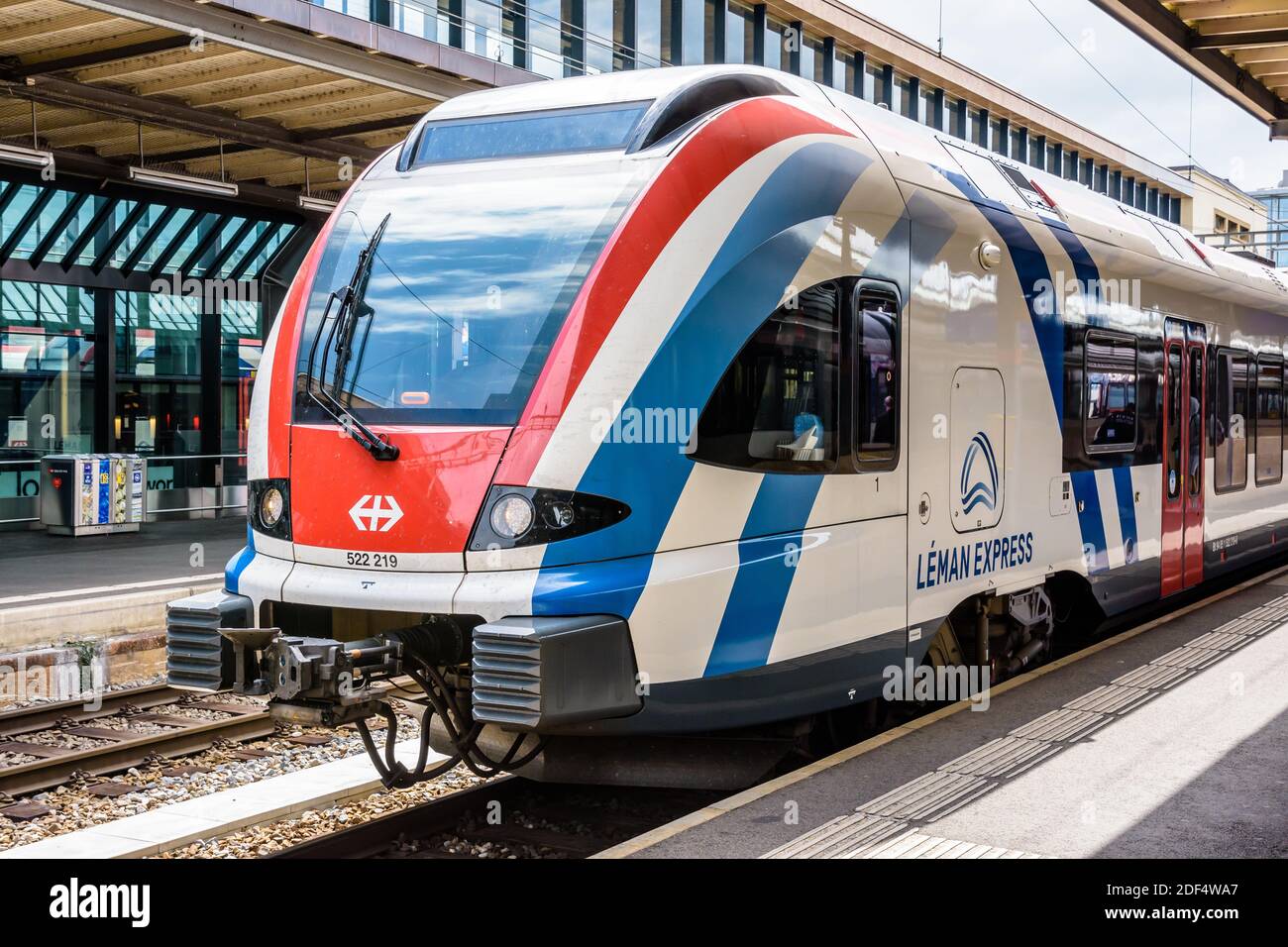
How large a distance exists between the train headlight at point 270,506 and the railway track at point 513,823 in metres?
1.41

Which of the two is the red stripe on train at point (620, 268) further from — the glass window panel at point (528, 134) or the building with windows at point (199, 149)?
the building with windows at point (199, 149)

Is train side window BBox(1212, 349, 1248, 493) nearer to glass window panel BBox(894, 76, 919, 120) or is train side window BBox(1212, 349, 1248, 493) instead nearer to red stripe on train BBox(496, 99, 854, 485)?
red stripe on train BBox(496, 99, 854, 485)

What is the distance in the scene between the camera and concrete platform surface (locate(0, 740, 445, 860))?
19.9 ft

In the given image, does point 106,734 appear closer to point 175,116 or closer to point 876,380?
point 876,380

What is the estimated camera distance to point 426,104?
14.1m

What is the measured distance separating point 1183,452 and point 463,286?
22.1 ft

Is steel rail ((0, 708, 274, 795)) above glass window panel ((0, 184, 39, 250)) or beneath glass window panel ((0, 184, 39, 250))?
beneath

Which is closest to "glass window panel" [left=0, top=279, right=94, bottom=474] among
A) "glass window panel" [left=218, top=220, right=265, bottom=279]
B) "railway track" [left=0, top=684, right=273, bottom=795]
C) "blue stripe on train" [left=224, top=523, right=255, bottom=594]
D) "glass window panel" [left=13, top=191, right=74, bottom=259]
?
"glass window panel" [left=13, top=191, right=74, bottom=259]

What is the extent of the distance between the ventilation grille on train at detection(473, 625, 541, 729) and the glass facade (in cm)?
1442

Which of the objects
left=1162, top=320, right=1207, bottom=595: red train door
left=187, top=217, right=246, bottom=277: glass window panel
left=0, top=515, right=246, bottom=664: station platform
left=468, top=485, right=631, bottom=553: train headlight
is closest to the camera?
left=468, top=485, right=631, bottom=553: train headlight

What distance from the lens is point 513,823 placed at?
622 centimetres

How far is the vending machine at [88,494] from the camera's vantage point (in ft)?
54.5

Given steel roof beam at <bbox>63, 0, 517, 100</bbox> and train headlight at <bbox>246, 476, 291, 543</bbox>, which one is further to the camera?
steel roof beam at <bbox>63, 0, 517, 100</bbox>
